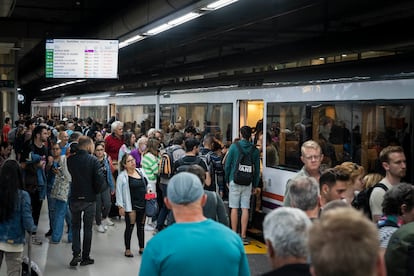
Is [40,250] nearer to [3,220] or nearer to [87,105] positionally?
[3,220]

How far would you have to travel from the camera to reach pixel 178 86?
45.9 feet

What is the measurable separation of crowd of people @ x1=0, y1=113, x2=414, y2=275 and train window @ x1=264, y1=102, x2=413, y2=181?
0.39 m

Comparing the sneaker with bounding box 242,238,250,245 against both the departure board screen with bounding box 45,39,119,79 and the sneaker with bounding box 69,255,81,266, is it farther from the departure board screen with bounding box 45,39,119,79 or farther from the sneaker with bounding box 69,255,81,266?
the departure board screen with bounding box 45,39,119,79

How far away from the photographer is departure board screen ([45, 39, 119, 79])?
12172 millimetres

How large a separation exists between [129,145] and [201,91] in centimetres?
240

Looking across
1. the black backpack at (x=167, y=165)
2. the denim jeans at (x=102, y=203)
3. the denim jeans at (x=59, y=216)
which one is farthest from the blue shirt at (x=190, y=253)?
the denim jeans at (x=102, y=203)

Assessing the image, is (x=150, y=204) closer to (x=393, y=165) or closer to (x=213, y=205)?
(x=213, y=205)

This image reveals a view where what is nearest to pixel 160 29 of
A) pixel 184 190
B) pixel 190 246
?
pixel 184 190

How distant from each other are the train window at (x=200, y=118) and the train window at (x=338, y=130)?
1.57 m

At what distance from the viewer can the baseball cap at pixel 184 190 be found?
3291 millimetres

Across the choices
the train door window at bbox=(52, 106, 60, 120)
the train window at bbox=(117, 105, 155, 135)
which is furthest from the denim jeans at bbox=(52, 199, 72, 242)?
the train door window at bbox=(52, 106, 60, 120)

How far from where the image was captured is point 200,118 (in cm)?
1223

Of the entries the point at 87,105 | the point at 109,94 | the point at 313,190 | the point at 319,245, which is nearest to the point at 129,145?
the point at 313,190

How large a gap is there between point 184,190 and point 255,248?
18.0 ft
